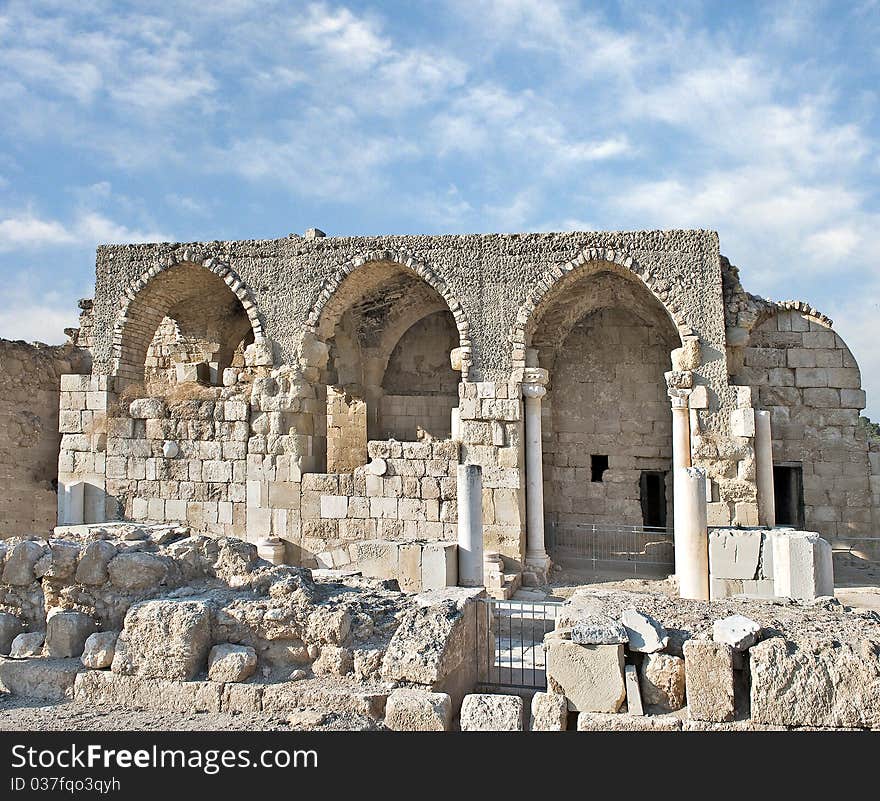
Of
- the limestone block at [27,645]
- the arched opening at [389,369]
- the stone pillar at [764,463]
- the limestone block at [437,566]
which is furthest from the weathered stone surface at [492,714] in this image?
the arched opening at [389,369]

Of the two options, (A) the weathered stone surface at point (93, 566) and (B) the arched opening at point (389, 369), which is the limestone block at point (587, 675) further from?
(B) the arched opening at point (389, 369)

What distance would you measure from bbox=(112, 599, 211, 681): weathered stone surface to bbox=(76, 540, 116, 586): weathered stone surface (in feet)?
1.96

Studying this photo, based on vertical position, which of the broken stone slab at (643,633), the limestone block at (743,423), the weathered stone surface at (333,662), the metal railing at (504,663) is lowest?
the metal railing at (504,663)

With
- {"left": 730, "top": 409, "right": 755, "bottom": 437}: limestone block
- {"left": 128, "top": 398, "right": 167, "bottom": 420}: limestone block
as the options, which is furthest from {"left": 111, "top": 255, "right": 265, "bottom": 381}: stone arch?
{"left": 730, "top": 409, "right": 755, "bottom": 437}: limestone block

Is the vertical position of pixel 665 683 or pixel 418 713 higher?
pixel 665 683

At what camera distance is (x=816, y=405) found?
38.8 feet

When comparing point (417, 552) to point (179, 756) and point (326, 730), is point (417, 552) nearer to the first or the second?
point (326, 730)

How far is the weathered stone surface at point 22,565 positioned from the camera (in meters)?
5.61

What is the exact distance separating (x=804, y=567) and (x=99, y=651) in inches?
300

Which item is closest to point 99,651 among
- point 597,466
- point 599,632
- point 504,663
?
point 504,663

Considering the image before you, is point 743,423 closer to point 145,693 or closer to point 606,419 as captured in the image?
point 606,419

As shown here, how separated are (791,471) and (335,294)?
8.27 meters

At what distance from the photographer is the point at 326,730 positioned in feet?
14.0

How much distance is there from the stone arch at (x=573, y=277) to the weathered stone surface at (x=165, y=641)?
691 cm
